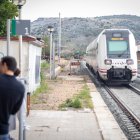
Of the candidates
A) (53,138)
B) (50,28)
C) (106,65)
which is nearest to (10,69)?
(53,138)

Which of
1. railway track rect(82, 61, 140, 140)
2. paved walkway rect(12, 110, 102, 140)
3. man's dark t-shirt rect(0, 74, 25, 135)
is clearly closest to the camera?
man's dark t-shirt rect(0, 74, 25, 135)

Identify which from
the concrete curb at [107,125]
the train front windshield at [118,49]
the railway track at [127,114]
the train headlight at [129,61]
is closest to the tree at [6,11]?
the railway track at [127,114]

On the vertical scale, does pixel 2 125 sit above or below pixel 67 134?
above

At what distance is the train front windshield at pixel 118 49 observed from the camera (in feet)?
96.9

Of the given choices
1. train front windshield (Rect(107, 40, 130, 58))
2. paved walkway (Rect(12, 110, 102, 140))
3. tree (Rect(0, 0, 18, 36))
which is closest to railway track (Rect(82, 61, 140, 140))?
paved walkway (Rect(12, 110, 102, 140))

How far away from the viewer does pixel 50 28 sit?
33.6 meters

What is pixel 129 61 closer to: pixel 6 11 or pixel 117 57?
pixel 117 57

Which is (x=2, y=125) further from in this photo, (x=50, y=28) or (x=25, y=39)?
(x=50, y=28)

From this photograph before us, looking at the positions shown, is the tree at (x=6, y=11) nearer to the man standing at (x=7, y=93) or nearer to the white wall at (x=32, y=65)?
the white wall at (x=32, y=65)

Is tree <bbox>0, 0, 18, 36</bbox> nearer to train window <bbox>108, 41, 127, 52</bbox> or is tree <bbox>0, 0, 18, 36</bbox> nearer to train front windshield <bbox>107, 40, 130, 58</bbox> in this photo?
train front windshield <bbox>107, 40, 130, 58</bbox>

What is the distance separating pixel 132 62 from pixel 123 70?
0.72 m

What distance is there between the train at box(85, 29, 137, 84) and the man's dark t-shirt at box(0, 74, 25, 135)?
73.9ft

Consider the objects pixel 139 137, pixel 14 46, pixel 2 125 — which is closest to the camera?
pixel 2 125

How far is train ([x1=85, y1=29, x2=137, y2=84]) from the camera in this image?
96.0 ft
